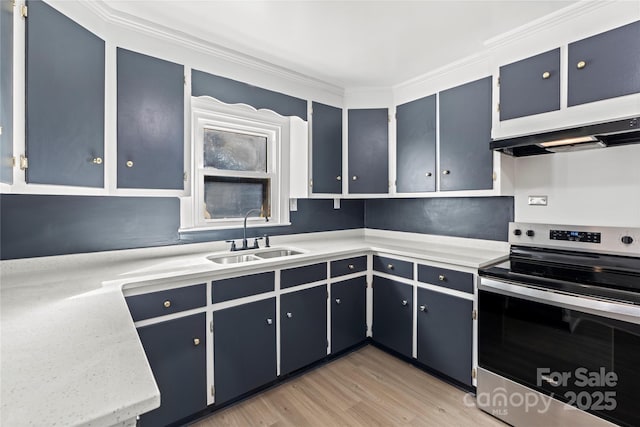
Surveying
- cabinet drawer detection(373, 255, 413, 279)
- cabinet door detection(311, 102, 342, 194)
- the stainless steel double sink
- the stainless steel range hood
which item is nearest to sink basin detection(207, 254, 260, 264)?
the stainless steel double sink

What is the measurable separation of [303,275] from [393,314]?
898mm

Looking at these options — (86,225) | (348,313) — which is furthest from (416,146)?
(86,225)

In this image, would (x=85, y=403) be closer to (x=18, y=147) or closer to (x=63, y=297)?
(x=63, y=297)

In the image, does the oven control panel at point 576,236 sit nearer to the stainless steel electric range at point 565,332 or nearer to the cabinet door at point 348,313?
the stainless steel electric range at point 565,332

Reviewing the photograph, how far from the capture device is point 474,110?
229 cm

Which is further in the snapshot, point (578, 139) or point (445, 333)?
point (445, 333)

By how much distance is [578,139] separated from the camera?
174 centimetres

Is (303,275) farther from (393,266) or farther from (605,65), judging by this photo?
(605,65)

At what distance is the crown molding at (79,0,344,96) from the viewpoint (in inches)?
66.3

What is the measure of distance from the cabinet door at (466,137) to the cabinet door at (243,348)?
69.6 inches

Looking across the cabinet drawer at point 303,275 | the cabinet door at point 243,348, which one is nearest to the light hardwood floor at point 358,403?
the cabinet door at point 243,348

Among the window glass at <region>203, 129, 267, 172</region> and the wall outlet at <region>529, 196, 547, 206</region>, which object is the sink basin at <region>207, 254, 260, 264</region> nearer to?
the window glass at <region>203, 129, 267, 172</region>

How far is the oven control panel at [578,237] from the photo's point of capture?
5.89 ft

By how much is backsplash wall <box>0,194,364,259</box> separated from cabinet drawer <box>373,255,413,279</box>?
1261mm
